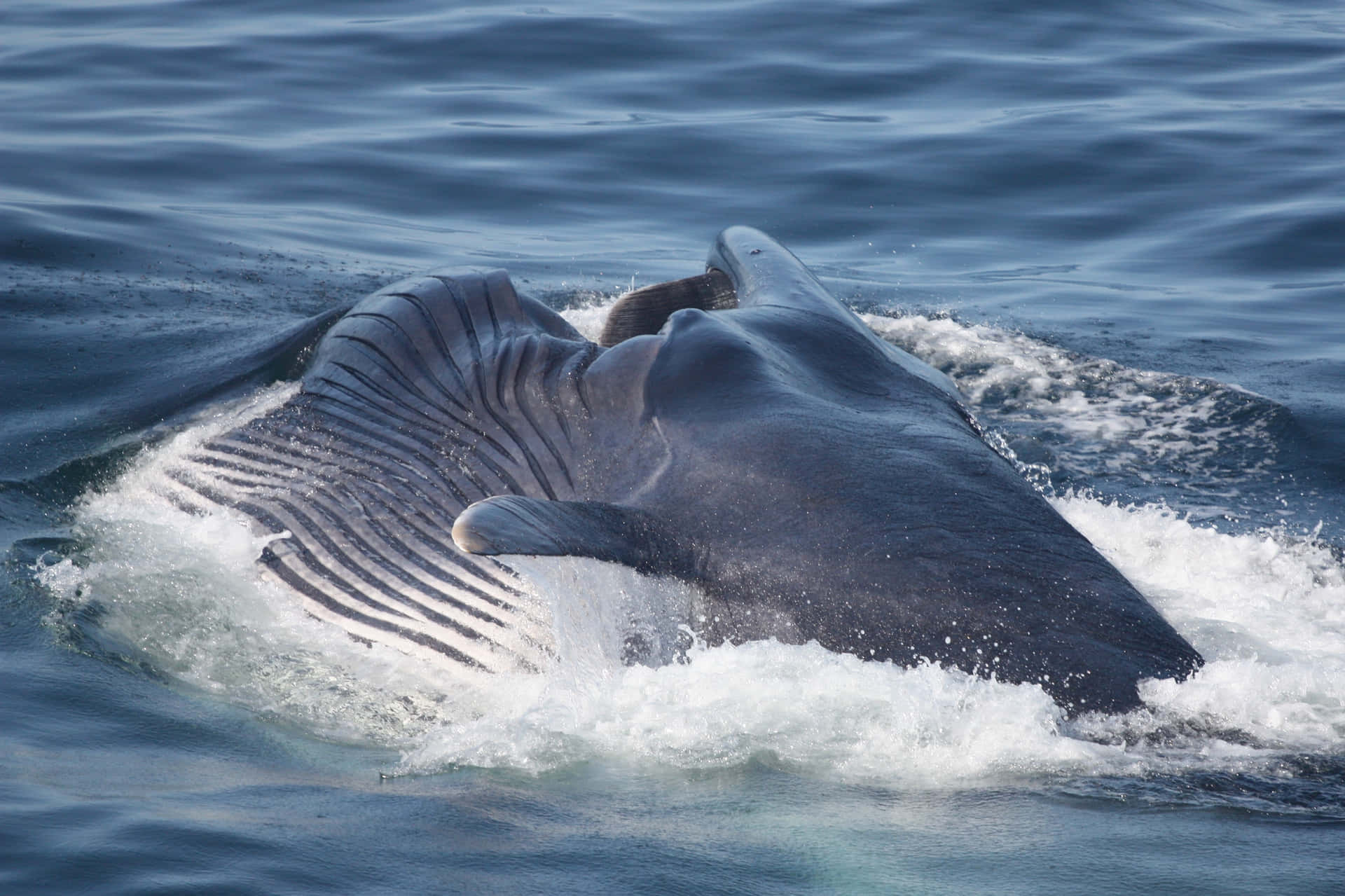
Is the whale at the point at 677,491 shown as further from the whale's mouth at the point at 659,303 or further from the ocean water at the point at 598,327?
the ocean water at the point at 598,327

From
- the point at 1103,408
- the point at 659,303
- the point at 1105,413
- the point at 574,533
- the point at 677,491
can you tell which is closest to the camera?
the point at 574,533

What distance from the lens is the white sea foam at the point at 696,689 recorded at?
5.44 m

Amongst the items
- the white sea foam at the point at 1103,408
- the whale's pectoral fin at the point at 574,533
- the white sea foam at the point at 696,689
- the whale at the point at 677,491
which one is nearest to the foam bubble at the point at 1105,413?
the white sea foam at the point at 1103,408

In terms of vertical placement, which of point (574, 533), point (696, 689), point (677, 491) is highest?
point (677, 491)

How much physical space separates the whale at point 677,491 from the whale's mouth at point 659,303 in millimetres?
25

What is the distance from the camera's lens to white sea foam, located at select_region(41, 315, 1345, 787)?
544cm

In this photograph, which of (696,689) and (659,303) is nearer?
(696,689)

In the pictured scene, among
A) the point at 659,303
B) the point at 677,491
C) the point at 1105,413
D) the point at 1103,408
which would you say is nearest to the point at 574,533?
the point at 677,491

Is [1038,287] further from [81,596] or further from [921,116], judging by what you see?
[81,596]

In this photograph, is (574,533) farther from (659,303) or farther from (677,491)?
(659,303)

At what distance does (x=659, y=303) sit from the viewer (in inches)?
338

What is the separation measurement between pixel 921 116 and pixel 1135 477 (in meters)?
11.0

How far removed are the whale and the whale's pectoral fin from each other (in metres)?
0.01

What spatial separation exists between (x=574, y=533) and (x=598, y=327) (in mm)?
6239
